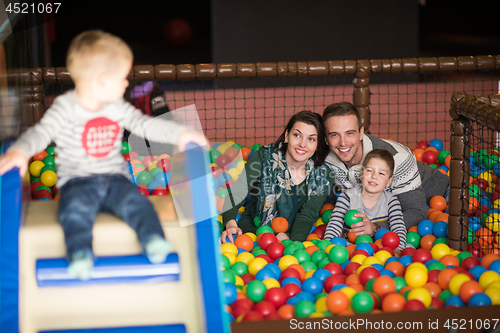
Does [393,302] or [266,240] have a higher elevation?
[266,240]

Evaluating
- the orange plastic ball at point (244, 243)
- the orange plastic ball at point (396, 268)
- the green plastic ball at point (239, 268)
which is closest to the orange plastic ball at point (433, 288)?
the orange plastic ball at point (396, 268)

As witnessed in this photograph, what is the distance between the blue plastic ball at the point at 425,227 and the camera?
2215 millimetres

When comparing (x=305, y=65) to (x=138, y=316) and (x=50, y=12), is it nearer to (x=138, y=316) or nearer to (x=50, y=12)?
(x=138, y=316)

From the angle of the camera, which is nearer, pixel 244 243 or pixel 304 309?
pixel 304 309

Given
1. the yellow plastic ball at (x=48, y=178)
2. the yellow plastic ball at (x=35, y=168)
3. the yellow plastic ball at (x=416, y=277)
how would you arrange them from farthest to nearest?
the yellow plastic ball at (x=35, y=168) < the yellow plastic ball at (x=48, y=178) < the yellow plastic ball at (x=416, y=277)

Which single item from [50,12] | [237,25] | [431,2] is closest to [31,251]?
[237,25]

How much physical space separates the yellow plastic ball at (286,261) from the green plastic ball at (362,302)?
41 centimetres

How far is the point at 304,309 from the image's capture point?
1489 mm

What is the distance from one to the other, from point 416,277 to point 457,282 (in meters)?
0.13

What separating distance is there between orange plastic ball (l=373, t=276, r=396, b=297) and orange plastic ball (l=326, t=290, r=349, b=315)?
5.3 inches

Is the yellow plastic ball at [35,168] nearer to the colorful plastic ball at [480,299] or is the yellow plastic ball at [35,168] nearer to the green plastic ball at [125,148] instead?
the green plastic ball at [125,148]

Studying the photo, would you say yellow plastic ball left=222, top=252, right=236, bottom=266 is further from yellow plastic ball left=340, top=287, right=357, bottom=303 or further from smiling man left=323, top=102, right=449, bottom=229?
smiling man left=323, top=102, right=449, bottom=229

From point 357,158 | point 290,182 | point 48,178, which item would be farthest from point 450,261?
point 48,178

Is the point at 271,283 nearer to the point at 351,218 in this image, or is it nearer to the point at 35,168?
the point at 351,218
